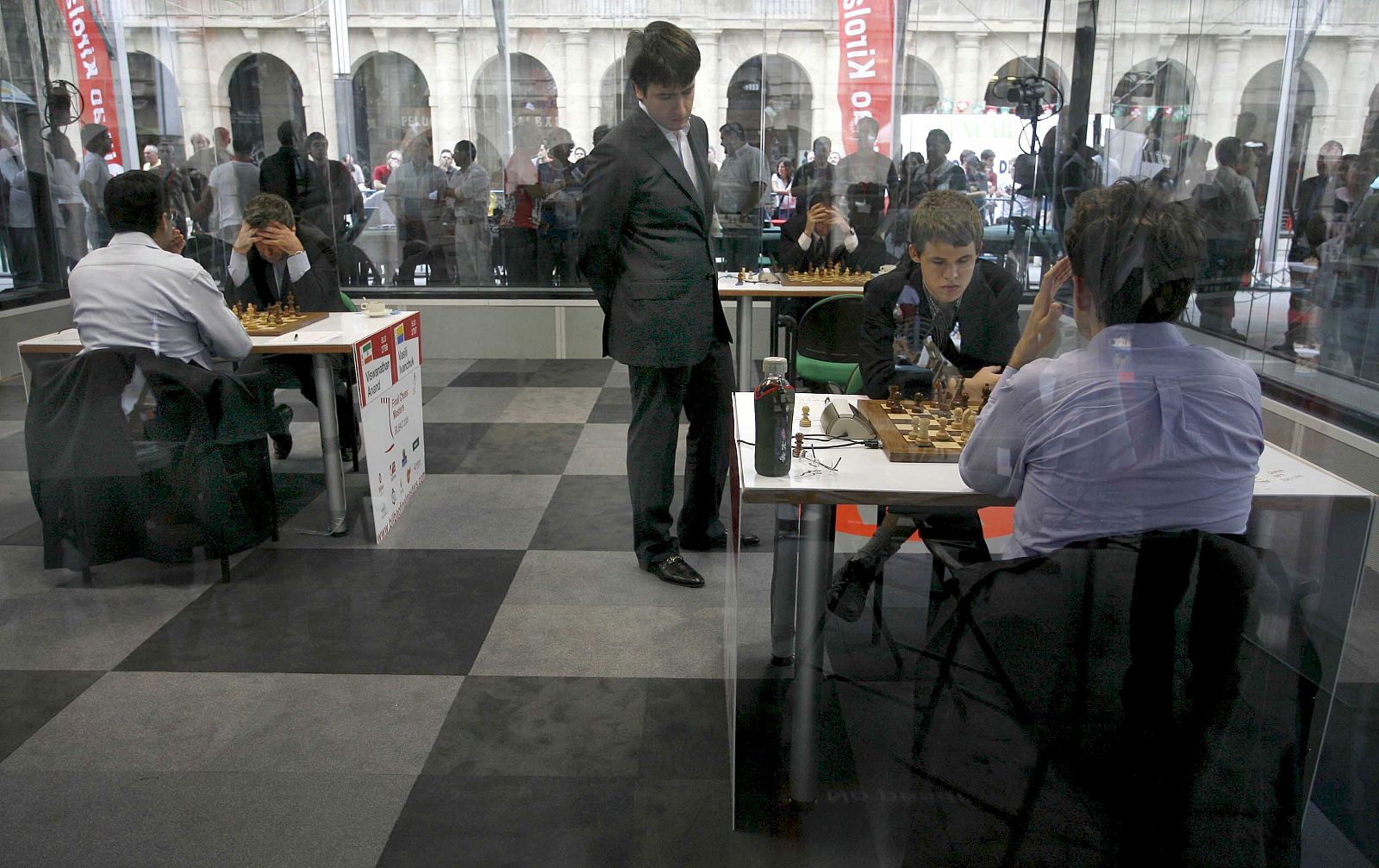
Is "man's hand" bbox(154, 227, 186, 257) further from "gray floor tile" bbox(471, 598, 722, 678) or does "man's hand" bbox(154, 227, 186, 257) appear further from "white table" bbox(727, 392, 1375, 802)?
"white table" bbox(727, 392, 1375, 802)

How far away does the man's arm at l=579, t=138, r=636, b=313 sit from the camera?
2641mm

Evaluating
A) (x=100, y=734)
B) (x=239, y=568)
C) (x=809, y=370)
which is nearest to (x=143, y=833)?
(x=100, y=734)

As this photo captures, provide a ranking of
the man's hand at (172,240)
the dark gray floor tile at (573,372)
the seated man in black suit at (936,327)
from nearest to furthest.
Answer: the seated man in black suit at (936,327) < the man's hand at (172,240) < the dark gray floor tile at (573,372)

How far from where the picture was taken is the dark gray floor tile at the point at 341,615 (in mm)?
2486

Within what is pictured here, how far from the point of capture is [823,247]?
489 centimetres

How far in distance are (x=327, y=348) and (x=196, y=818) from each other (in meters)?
1.63

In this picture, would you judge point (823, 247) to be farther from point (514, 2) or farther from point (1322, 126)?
point (1322, 126)

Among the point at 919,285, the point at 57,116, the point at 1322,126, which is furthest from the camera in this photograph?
the point at 57,116

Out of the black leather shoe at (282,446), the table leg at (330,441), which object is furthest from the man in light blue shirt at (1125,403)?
the black leather shoe at (282,446)

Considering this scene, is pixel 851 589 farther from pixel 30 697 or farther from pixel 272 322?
pixel 272 322

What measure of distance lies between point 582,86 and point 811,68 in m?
1.55

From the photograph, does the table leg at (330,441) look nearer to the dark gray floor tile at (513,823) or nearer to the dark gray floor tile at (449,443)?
the dark gray floor tile at (449,443)

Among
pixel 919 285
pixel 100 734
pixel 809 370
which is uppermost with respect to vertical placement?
pixel 919 285

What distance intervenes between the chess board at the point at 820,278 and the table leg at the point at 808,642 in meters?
2.85
